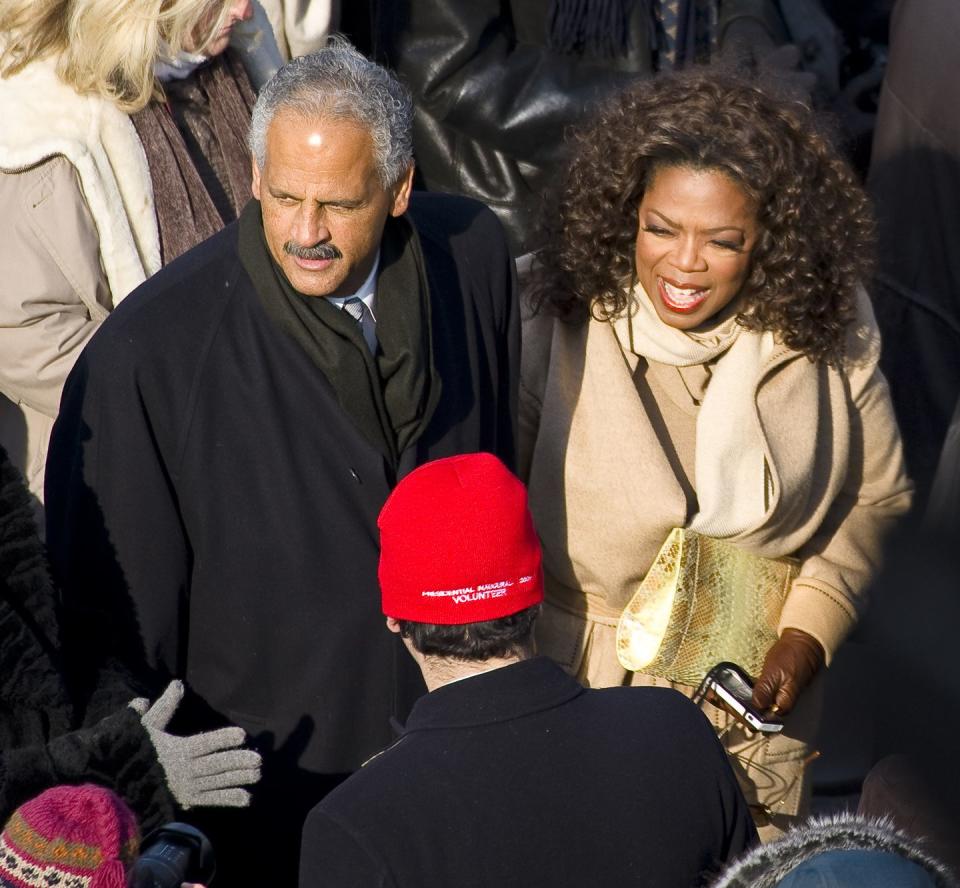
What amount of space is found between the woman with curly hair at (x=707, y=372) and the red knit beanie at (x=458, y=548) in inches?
36.3

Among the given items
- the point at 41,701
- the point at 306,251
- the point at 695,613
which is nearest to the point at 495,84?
the point at 306,251

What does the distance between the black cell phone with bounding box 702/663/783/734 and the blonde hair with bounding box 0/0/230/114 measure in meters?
1.76

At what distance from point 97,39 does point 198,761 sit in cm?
166

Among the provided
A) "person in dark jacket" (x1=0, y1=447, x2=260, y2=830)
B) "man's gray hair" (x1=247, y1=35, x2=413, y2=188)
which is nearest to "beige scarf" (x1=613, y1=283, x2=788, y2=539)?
"man's gray hair" (x1=247, y1=35, x2=413, y2=188)

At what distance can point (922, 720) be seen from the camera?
3.50 metres

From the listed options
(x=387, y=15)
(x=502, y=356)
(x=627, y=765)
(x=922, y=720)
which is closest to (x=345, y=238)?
(x=502, y=356)

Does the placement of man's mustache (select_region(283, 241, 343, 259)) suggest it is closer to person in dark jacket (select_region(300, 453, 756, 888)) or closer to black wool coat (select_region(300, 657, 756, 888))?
person in dark jacket (select_region(300, 453, 756, 888))

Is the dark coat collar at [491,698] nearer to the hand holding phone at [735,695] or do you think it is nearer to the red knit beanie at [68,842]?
the red knit beanie at [68,842]

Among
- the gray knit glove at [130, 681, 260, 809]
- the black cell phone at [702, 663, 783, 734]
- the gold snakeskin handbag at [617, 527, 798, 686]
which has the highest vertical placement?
the gray knit glove at [130, 681, 260, 809]

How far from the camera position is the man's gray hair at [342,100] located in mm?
2607

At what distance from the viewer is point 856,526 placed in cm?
334

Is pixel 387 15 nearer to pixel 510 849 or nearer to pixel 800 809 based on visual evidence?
pixel 800 809

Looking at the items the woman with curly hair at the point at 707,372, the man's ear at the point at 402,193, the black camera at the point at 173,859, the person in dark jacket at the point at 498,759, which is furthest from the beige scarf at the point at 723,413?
the black camera at the point at 173,859

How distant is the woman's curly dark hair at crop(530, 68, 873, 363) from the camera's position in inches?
118
